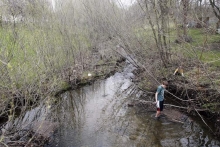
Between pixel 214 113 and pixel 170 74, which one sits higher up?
pixel 170 74

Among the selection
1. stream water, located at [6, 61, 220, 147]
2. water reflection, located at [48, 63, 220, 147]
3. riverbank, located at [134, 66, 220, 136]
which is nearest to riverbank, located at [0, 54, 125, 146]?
stream water, located at [6, 61, 220, 147]

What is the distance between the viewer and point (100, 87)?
14586 mm

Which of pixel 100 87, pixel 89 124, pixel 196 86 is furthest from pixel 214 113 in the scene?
pixel 100 87

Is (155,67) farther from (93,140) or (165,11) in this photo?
(93,140)

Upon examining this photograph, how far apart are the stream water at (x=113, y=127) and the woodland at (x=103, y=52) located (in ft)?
3.14

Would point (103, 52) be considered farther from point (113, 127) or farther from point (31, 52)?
point (113, 127)

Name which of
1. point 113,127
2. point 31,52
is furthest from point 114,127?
point 31,52

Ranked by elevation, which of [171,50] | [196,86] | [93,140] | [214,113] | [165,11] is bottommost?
[93,140]

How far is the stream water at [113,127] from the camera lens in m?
8.13

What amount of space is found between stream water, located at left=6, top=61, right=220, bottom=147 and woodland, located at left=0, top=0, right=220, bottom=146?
96 centimetres

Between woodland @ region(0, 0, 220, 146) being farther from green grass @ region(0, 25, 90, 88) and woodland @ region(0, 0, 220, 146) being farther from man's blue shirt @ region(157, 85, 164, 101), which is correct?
man's blue shirt @ region(157, 85, 164, 101)

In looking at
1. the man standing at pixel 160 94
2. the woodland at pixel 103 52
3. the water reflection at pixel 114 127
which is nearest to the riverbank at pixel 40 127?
the woodland at pixel 103 52

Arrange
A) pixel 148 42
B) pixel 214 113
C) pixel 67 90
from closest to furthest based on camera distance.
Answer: pixel 214 113
pixel 67 90
pixel 148 42

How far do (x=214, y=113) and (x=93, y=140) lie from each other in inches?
210
